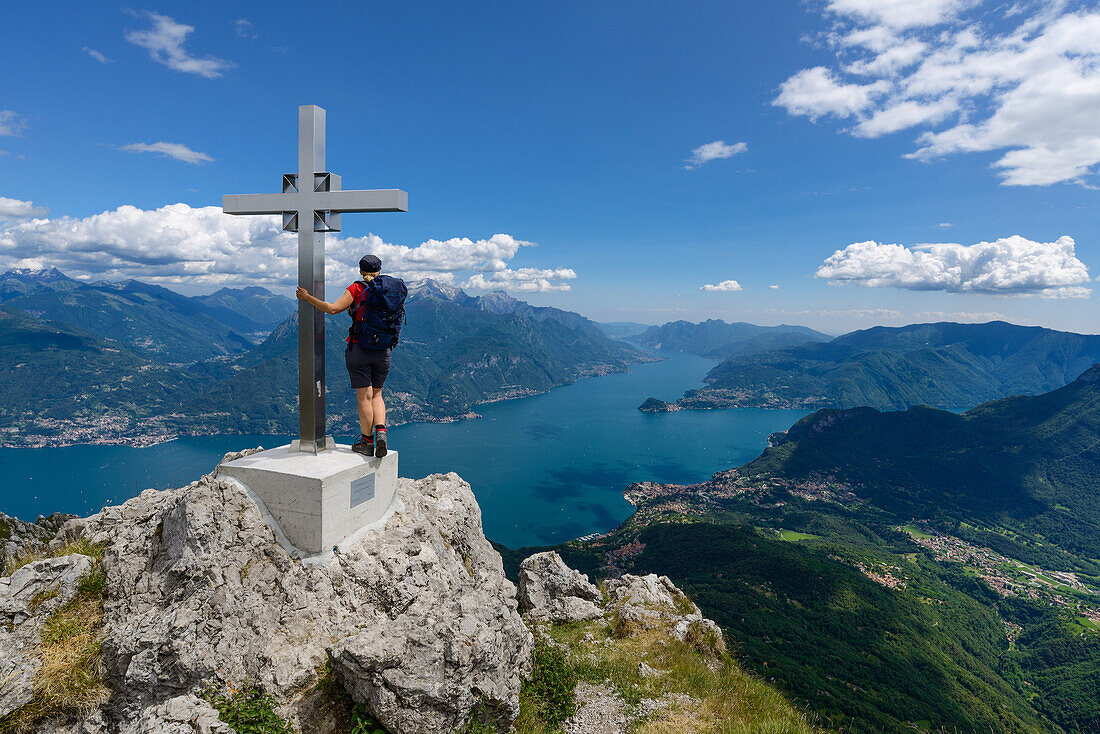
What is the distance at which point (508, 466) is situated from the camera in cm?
13700

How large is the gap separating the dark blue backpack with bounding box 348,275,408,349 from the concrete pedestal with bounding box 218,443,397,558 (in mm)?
1864

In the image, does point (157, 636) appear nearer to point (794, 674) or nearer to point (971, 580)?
point (794, 674)

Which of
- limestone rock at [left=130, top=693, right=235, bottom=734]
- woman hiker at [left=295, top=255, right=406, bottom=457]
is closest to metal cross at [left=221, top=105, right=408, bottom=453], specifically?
woman hiker at [left=295, top=255, right=406, bottom=457]

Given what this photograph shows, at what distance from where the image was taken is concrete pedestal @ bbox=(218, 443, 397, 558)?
6375 mm

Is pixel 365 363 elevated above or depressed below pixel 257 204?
below

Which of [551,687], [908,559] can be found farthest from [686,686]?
[908,559]

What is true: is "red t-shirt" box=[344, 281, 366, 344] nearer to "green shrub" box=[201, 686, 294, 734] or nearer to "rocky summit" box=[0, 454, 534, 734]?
"rocky summit" box=[0, 454, 534, 734]

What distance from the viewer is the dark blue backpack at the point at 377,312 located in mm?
6742

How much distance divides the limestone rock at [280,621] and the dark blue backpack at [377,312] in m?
2.75

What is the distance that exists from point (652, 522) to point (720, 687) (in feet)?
311

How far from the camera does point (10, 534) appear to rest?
2245 cm

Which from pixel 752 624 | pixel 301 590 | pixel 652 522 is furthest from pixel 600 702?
pixel 652 522

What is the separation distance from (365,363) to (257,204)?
3.24 m

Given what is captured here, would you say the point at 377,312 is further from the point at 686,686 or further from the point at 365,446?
the point at 686,686
